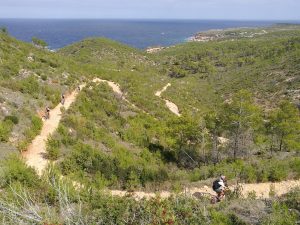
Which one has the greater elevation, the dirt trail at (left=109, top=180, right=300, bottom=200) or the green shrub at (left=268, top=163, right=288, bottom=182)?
the green shrub at (left=268, top=163, right=288, bottom=182)

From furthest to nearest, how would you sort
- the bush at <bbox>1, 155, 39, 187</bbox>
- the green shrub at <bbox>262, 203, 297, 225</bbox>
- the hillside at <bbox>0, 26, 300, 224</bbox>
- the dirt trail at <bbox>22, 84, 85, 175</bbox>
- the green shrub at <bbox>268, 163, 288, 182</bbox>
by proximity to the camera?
the dirt trail at <bbox>22, 84, 85, 175</bbox> → the green shrub at <bbox>268, 163, 288, 182</bbox> → the bush at <bbox>1, 155, 39, 187</bbox> → the hillside at <bbox>0, 26, 300, 224</bbox> → the green shrub at <bbox>262, 203, 297, 225</bbox>

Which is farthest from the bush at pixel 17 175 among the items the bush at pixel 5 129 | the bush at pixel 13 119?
the bush at pixel 13 119

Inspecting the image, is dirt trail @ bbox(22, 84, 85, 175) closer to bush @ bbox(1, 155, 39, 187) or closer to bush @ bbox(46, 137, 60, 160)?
bush @ bbox(46, 137, 60, 160)

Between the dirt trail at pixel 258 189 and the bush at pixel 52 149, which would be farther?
the bush at pixel 52 149

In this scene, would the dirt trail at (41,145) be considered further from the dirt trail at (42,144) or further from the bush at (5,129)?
the bush at (5,129)

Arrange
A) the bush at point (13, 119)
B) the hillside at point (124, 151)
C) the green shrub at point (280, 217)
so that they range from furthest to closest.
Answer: the bush at point (13, 119) < the hillside at point (124, 151) < the green shrub at point (280, 217)

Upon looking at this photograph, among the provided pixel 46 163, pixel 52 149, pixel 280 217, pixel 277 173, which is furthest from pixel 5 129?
pixel 280 217

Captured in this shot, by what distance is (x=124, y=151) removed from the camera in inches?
809

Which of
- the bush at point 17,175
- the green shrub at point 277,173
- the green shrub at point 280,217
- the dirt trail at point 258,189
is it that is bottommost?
the dirt trail at point 258,189

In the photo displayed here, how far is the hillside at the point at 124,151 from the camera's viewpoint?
934 cm

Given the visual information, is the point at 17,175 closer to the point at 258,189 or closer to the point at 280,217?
the point at 280,217

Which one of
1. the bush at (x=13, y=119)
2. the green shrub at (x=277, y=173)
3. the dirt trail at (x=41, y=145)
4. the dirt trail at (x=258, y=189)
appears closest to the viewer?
the dirt trail at (x=258, y=189)

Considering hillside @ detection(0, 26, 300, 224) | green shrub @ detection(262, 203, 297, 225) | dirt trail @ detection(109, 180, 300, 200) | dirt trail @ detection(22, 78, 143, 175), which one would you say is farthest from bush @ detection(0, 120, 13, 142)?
green shrub @ detection(262, 203, 297, 225)

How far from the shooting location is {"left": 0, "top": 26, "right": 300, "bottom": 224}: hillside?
30.7ft
